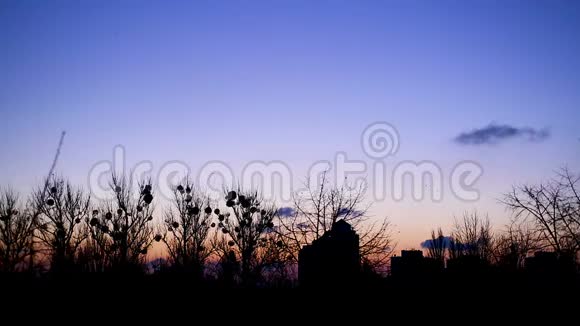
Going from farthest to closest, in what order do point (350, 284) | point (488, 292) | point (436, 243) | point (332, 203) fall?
point (436, 243), point (332, 203), point (488, 292), point (350, 284)

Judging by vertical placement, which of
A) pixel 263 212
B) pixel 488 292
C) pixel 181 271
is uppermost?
pixel 263 212

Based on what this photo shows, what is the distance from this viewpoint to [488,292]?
45.8 feet

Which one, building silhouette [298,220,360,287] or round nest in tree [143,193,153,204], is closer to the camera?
building silhouette [298,220,360,287]

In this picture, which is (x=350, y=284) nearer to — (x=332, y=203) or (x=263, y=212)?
(x=332, y=203)

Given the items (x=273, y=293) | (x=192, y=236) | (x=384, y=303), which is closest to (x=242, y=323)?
(x=273, y=293)

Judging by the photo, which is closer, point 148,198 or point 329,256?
point 329,256

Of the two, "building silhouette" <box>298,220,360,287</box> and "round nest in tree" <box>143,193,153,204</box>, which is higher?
"round nest in tree" <box>143,193,153,204</box>

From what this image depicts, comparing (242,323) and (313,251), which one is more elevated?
(313,251)

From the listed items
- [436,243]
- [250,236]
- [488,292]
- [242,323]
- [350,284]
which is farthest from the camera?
[436,243]

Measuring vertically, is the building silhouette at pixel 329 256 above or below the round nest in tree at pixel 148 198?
below

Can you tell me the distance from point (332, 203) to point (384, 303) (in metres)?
17.5

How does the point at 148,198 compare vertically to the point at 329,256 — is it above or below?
above

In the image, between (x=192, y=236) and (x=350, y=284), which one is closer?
(x=350, y=284)

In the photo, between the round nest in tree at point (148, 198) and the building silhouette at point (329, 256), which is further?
the round nest in tree at point (148, 198)
